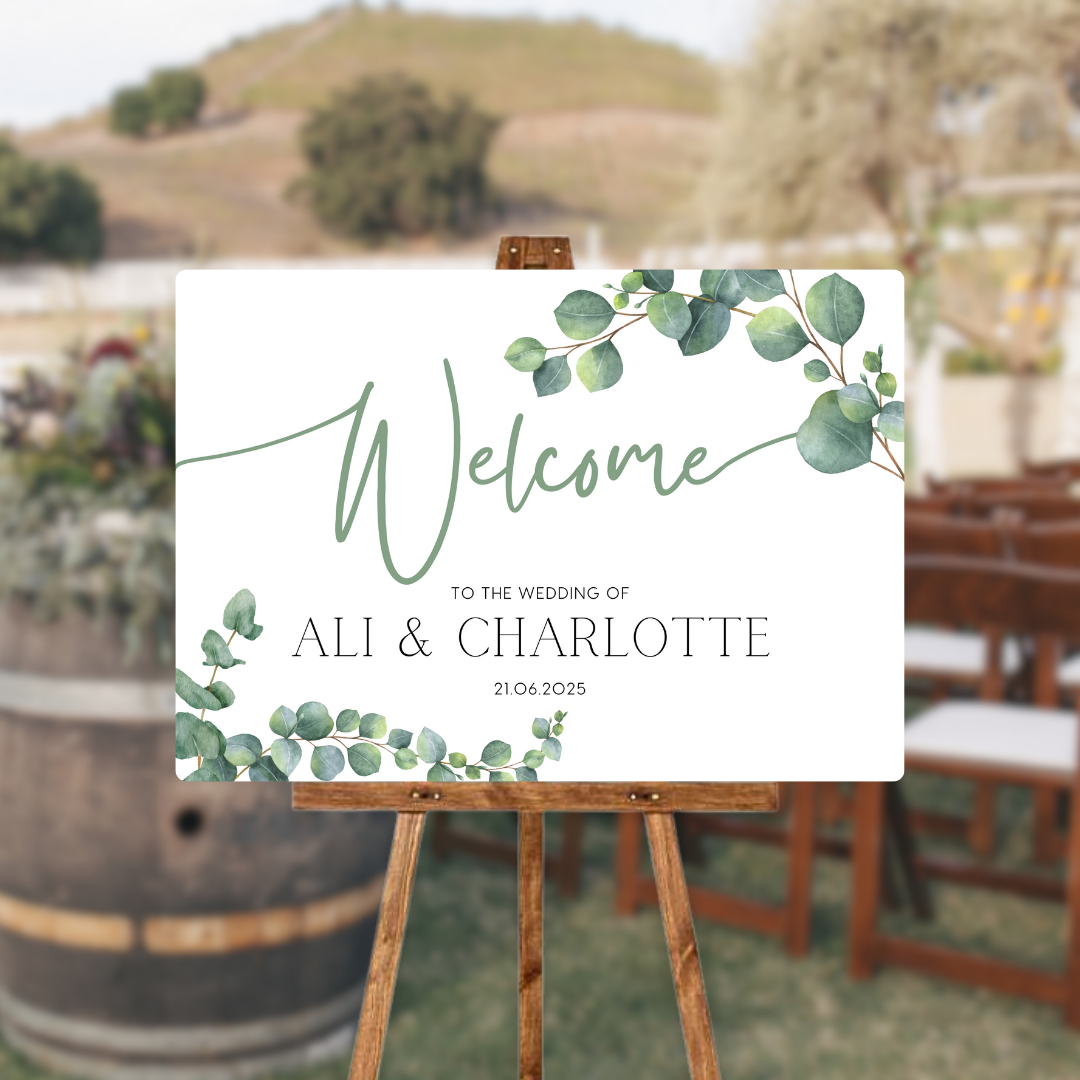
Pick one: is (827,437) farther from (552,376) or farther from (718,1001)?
(718,1001)

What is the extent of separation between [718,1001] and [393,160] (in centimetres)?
3560

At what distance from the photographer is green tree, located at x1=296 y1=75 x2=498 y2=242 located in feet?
117

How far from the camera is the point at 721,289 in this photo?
112cm

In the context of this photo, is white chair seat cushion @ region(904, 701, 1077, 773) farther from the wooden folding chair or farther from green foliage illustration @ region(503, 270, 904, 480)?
green foliage illustration @ region(503, 270, 904, 480)

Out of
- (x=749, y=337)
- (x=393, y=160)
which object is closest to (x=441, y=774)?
(x=749, y=337)

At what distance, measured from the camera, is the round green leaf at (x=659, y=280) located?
43.8 inches

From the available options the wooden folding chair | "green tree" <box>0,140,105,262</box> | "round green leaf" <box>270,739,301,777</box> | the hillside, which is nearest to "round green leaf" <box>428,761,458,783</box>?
"round green leaf" <box>270,739,301,777</box>

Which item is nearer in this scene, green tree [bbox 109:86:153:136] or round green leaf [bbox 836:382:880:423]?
round green leaf [bbox 836:382:880:423]

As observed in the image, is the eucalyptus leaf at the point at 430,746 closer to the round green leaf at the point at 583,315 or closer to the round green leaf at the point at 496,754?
the round green leaf at the point at 496,754

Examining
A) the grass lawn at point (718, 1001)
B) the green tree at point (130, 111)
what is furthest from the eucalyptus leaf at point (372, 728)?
the green tree at point (130, 111)

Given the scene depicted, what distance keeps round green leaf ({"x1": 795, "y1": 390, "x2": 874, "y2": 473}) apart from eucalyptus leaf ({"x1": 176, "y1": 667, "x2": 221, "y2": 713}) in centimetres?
56

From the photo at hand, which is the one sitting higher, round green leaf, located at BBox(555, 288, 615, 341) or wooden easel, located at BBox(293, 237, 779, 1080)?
round green leaf, located at BBox(555, 288, 615, 341)

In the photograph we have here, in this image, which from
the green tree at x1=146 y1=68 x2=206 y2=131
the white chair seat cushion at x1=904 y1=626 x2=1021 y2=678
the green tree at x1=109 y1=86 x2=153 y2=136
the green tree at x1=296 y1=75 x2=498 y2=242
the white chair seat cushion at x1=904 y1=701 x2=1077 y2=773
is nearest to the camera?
the white chair seat cushion at x1=904 y1=701 x2=1077 y2=773

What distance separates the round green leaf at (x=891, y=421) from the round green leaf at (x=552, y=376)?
28 cm
